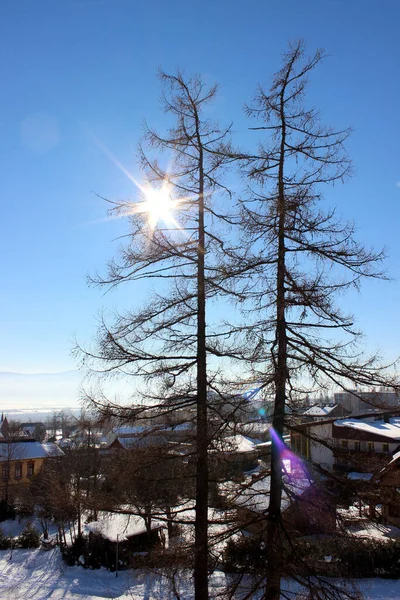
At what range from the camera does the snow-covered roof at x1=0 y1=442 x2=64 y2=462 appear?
1582 inches

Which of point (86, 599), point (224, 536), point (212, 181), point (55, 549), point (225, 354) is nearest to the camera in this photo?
point (224, 536)

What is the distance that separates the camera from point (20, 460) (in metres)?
40.5

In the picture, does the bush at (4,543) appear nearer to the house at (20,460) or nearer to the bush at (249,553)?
the house at (20,460)

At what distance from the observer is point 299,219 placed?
7434 mm

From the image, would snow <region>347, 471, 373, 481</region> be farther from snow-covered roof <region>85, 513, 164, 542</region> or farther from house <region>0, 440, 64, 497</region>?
house <region>0, 440, 64, 497</region>

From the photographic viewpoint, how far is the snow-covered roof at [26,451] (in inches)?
1582

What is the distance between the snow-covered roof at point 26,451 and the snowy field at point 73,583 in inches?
606

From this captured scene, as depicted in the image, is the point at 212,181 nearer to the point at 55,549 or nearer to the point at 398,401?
the point at 398,401

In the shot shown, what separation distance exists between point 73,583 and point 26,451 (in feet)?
79.2

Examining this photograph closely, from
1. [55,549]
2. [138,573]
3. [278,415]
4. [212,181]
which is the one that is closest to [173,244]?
[212,181]

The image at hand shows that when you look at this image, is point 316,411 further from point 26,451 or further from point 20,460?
point 20,460

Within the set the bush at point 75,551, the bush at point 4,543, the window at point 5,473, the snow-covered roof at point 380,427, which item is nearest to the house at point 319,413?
the snow-covered roof at point 380,427

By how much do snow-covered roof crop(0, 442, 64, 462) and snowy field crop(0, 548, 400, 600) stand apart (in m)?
15.4

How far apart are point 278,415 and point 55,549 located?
2611 cm
